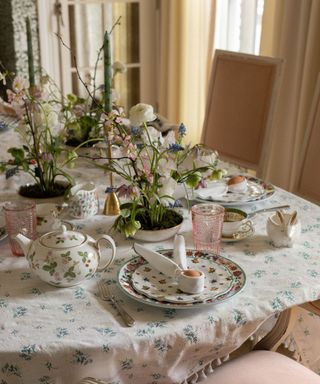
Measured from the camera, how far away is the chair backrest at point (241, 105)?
7.64 ft

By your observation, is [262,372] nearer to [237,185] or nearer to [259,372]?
[259,372]

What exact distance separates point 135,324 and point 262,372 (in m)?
0.39

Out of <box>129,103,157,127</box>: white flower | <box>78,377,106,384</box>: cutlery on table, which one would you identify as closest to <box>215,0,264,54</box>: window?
<box>129,103,157,127</box>: white flower

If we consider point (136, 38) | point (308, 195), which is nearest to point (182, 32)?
point (136, 38)

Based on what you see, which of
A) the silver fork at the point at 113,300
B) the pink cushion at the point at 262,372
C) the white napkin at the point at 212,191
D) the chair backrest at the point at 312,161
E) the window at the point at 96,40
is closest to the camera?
the silver fork at the point at 113,300

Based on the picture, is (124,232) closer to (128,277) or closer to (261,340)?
(128,277)

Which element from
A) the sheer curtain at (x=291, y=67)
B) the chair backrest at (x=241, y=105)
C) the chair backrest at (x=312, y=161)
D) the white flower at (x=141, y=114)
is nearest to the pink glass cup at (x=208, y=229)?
the white flower at (x=141, y=114)

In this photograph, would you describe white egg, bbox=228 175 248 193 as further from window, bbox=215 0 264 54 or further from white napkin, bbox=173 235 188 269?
window, bbox=215 0 264 54

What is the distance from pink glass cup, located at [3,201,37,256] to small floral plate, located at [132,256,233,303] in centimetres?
31

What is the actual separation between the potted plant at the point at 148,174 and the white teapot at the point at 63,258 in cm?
15

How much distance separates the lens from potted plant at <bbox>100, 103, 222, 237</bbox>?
1.39m

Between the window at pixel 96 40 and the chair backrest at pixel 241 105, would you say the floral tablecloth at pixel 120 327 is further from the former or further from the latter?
the window at pixel 96 40

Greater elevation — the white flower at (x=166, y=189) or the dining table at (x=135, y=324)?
the white flower at (x=166, y=189)

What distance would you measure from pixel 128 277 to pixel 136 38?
9.56ft
